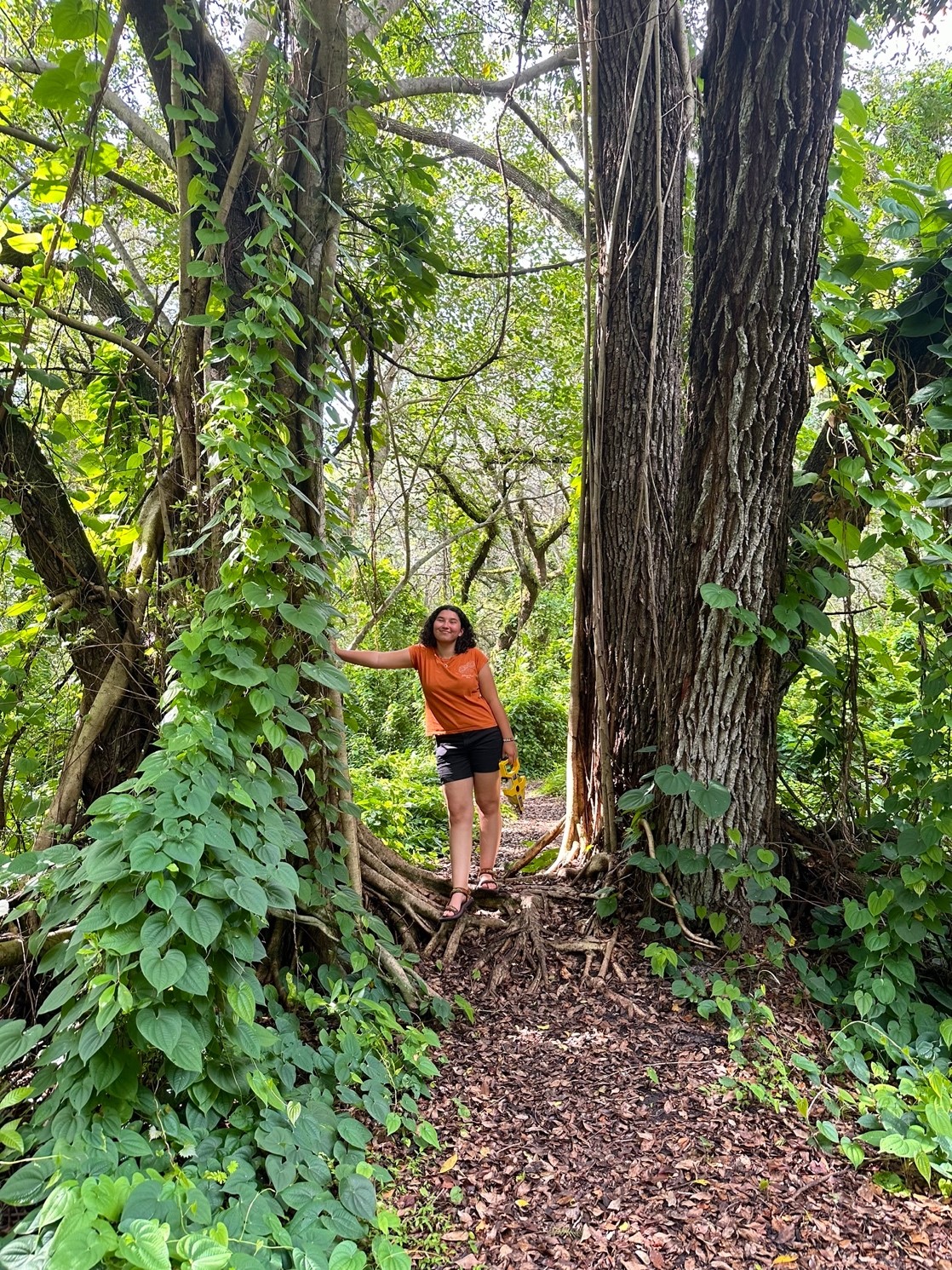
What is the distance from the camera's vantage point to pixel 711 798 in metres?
2.51

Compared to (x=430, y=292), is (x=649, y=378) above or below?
below

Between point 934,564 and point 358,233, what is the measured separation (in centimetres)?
223

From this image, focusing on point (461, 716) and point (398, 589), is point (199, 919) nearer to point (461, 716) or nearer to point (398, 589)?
point (461, 716)

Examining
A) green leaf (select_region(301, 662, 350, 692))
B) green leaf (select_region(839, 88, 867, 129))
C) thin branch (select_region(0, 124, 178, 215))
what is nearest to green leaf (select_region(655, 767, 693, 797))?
green leaf (select_region(301, 662, 350, 692))

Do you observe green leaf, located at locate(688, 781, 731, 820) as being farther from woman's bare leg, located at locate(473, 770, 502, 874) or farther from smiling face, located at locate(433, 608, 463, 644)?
smiling face, located at locate(433, 608, 463, 644)

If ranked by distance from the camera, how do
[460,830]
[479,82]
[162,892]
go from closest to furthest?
[162,892] < [460,830] < [479,82]

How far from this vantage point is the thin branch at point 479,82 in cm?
447

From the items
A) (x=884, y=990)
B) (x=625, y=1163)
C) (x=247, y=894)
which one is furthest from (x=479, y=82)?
(x=625, y=1163)

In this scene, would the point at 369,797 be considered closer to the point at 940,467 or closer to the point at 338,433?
the point at 338,433

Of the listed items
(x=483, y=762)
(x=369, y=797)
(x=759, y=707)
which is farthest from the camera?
(x=369, y=797)

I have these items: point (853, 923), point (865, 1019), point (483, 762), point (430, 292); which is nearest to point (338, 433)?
point (430, 292)

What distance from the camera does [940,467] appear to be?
2.42 metres

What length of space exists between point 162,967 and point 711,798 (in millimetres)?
1772

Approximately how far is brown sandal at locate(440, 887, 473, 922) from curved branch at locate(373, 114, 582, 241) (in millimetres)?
3822
